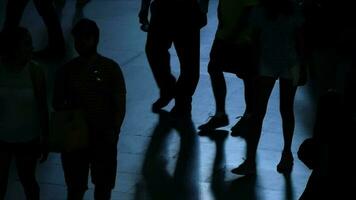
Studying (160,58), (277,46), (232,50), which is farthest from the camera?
(160,58)

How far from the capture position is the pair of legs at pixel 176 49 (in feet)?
28.2

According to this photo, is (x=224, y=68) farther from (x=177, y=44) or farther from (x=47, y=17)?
(x=47, y=17)

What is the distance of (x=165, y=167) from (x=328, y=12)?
3.17 metres

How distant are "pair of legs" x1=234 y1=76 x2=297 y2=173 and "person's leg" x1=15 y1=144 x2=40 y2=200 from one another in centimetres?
202

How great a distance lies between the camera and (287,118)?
7.42 metres

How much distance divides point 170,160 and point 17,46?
2445 mm

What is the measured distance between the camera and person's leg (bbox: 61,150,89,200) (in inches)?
229

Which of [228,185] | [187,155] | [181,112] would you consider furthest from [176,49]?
[228,185]

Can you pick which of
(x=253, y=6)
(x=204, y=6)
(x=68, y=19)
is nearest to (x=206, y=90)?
(x=204, y=6)

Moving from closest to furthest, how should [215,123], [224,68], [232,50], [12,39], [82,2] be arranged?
[12,39]
[232,50]
[224,68]
[215,123]
[82,2]

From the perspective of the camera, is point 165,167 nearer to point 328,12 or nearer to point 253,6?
point 253,6

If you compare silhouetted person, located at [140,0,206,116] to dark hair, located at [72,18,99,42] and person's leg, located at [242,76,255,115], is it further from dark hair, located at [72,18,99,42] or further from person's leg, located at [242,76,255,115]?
dark hair, located at [72,18,99,42]

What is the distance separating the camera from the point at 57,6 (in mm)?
13180

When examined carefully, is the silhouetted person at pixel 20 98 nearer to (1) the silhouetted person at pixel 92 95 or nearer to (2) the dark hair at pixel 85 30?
(1) the silhouetted person at pixel 92 95
